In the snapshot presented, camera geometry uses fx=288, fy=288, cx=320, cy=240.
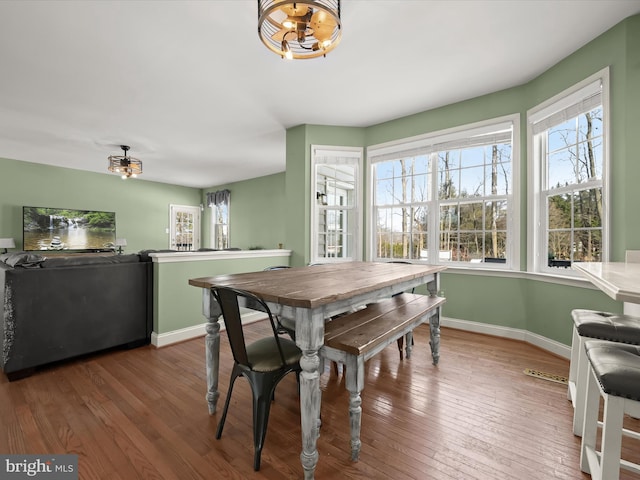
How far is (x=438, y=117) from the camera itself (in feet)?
12.1

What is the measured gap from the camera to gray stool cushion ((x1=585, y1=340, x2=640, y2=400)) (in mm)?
996

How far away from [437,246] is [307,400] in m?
3.00

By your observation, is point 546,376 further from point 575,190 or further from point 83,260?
point 83,260

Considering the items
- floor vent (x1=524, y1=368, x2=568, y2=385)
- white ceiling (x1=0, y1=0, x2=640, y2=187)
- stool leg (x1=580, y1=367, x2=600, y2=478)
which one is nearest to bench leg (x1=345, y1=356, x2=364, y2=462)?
stool leg (x1=580, y1=367, x2=600, y2=478)

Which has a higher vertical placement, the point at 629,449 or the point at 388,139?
the point at 388,139

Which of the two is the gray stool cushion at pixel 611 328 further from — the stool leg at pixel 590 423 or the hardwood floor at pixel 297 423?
the hardwood floor at pixel 297 423

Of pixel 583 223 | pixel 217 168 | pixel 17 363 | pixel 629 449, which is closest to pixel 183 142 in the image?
pixel 217 168

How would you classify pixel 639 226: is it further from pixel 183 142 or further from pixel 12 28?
pixel 183 142

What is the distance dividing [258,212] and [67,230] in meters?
4.11

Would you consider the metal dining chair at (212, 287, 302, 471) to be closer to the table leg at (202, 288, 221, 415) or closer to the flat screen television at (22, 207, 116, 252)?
the table leg at (202, 288, 221, 415)

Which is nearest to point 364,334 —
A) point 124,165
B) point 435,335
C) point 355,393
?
point 355,393

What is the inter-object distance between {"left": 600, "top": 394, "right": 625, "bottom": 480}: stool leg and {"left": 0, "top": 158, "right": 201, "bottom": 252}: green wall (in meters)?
8.50

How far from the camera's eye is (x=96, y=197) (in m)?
6.73

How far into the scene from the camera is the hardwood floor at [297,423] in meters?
1.42
